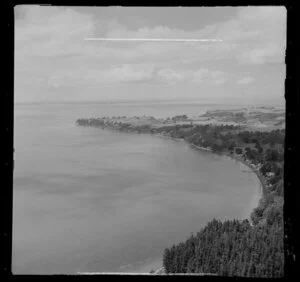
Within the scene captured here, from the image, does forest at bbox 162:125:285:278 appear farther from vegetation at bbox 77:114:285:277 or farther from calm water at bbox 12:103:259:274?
calm water at bbox 12:103:259:274

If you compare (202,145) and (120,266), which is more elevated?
Answer: (202,145)

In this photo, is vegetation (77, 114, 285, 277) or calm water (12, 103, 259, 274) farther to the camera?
calm water (12, 103, 259, 274)

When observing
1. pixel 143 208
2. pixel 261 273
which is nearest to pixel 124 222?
pixel 143 208

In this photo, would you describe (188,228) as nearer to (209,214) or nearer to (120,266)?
(209,214)

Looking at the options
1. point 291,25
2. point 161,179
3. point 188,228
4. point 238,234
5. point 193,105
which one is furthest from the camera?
point 161,179

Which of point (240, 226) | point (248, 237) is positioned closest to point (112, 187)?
point (240, 226)

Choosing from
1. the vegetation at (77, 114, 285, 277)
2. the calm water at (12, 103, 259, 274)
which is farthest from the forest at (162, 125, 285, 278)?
the calm water at (12, 103, 259, 274)

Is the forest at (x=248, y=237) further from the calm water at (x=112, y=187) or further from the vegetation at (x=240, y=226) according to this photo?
the calm water at (x=112, y=187)

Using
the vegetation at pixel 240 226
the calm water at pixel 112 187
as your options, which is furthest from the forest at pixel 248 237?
the calm water at pixel 112 187
